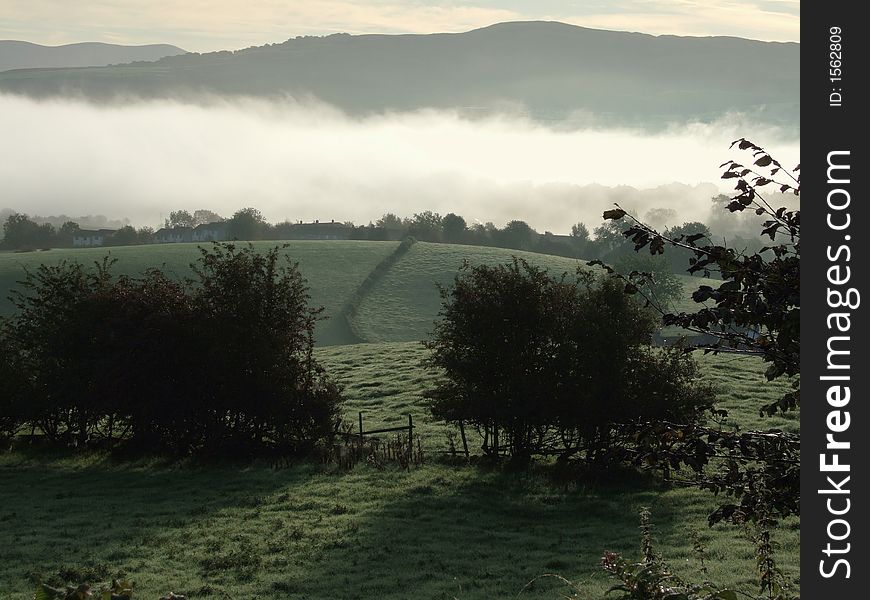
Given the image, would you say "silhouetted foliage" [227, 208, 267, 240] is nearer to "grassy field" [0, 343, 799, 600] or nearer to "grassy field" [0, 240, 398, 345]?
"grassy field" [0, 240, 398, 345]

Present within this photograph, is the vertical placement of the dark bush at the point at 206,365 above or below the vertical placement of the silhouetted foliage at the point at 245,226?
below

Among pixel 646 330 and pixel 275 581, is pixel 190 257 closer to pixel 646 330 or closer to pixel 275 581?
pixel 646 330

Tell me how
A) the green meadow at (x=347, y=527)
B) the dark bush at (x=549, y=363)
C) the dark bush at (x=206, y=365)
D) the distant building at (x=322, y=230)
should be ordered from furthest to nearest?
the distant building at (x=322, y=230)
the dark bush at (x=206, y=365)
the dark bush at (x=549, y=363)
the green meadow at (x=347, y=527)

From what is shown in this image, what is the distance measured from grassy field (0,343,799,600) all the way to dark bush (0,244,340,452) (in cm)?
174

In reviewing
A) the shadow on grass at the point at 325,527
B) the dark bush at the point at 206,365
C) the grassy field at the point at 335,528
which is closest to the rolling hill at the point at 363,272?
the dark bush at the point at 206,365

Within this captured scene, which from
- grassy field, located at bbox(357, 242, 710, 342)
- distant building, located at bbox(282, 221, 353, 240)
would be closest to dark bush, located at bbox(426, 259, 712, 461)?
grassy field, located at bbox(357, 242, 710, 342)

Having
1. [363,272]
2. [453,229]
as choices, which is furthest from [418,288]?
[453,229]

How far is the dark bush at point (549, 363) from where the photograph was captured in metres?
29.2

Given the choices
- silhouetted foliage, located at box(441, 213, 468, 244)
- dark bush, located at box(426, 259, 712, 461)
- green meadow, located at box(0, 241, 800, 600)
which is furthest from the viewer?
silhouetted foliage, located at box(441, 213, 468, 244)

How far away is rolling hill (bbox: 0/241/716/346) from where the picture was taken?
91519 millimetres

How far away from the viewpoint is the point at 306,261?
116m

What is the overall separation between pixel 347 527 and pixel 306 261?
309ft

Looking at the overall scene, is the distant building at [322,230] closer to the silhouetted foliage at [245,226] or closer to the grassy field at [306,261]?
the silhouetted foliage at [245,226]

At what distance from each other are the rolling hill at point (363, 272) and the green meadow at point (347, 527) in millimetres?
52798
